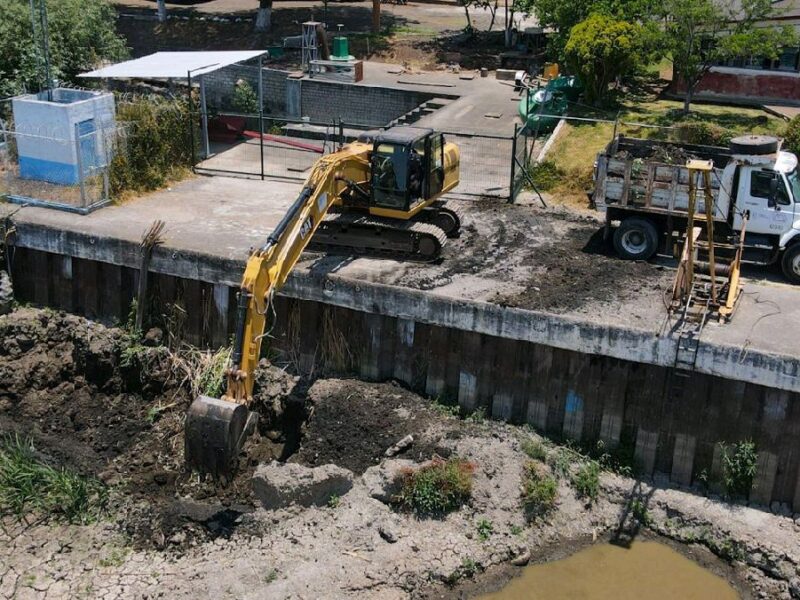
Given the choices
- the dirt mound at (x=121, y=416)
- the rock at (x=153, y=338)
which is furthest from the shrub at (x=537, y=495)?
the rock at (x=153, y=338)

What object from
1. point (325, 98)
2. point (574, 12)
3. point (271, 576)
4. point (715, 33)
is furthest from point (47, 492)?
point (574, 12)

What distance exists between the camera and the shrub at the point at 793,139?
21.3 m

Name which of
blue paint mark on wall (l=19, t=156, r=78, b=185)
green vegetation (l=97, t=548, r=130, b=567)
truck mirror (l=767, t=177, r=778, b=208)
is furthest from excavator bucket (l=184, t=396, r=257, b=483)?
truck mirror (l=767, t=177, r=778, b=208)

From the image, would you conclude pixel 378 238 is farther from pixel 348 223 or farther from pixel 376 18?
pixel 376 18

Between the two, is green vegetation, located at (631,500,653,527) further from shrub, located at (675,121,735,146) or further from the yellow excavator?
shrub, located at (675,121,735,146)

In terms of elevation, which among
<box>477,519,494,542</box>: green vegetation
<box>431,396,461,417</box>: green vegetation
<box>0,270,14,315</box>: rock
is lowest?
<box>477,519,494,542</box>: green vegetation

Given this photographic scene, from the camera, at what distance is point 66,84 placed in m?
27.5

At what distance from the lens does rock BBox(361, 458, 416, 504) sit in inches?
558

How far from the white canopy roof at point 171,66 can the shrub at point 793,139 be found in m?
12.1

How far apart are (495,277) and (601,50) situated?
1079 cm

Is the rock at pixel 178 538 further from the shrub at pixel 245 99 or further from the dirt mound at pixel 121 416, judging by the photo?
the shrub at pixel 245 99

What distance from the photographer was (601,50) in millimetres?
25359

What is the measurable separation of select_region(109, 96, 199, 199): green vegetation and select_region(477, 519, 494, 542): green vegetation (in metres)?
10.2

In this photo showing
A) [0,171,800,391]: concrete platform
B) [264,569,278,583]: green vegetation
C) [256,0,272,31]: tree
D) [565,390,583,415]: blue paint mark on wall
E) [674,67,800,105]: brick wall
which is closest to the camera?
[264,569,278,583]: green vegetation
